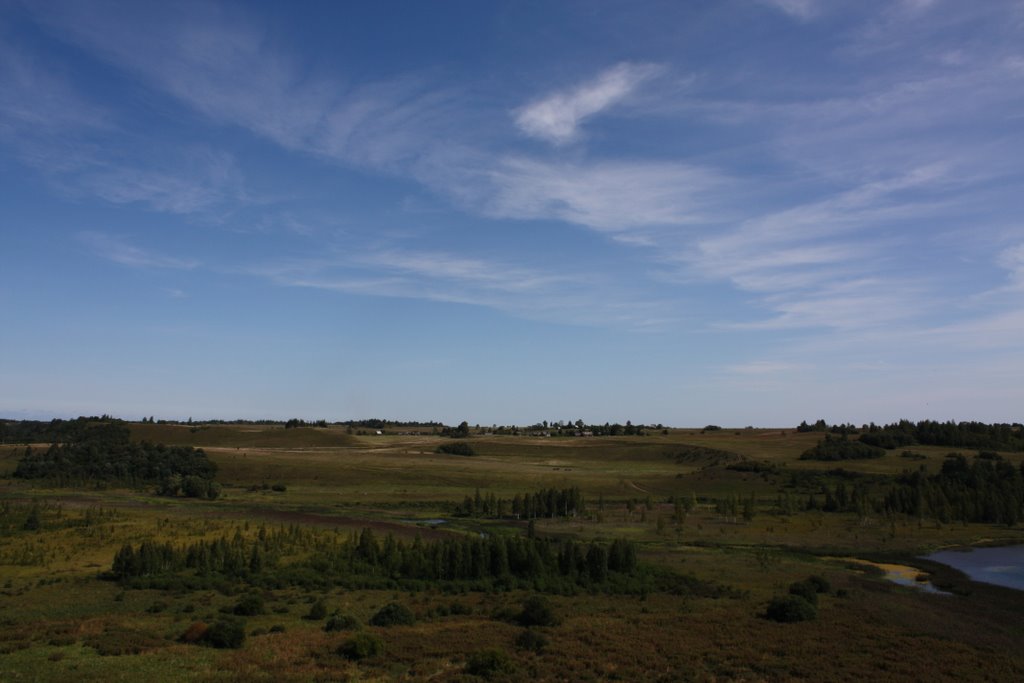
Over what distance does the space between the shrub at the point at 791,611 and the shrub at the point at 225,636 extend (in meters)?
33.0

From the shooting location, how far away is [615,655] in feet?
118

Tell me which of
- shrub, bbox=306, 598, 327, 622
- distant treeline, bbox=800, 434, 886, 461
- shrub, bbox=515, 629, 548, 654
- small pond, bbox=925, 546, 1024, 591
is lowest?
small pond, bbox=925, 546, 1024, 591

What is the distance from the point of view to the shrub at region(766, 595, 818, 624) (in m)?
44.1

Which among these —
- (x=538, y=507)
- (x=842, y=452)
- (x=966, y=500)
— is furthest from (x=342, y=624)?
(x=842, y=452)

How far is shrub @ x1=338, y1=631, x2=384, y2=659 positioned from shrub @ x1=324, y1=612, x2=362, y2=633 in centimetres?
502

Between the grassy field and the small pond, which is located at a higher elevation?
the grassy field

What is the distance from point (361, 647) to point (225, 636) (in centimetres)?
771

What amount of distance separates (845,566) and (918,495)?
47.1 metres

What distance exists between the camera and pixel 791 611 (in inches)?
1741

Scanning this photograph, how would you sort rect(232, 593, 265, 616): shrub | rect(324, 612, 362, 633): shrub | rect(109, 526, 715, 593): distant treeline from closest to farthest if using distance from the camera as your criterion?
rect(324, 612, 362, 633): shrub < rect(232, 593, 265, 616): shrub < rect(109, 526, 715, 593): distant treeline

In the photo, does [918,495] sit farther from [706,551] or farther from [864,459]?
[864,459]

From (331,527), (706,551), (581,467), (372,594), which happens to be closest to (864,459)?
(581,467)

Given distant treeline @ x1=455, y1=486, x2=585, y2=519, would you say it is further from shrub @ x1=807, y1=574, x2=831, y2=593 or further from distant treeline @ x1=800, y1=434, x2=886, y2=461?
distant treeline @ x1=800, y1=434, x2=886, y2=461

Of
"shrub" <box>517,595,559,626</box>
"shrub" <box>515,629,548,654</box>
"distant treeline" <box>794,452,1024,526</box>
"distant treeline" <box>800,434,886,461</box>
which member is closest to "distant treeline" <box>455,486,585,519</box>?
"distant treeline" <box>794,452,1024,526</box>
